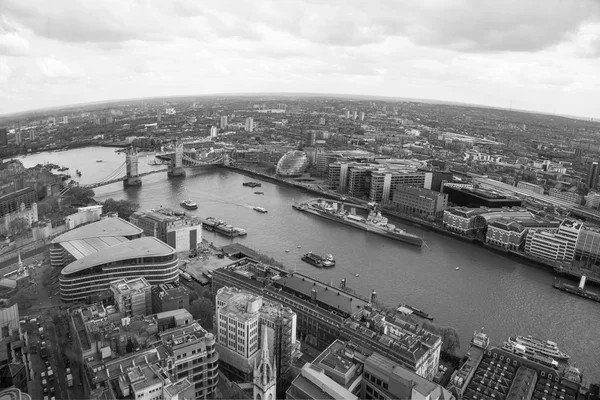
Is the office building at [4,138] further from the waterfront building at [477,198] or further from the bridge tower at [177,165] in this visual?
the waterfront building at [477,198]

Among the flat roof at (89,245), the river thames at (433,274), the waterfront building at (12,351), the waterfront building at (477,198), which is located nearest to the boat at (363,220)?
the river thames at (433,274)

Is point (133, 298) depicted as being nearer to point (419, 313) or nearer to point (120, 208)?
point (419, 313)

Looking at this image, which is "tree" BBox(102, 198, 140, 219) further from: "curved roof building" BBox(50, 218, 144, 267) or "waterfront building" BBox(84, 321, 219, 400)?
"waterfront building" BBox(84, 321, 219, 400)

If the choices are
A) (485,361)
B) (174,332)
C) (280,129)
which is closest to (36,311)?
(174,332)

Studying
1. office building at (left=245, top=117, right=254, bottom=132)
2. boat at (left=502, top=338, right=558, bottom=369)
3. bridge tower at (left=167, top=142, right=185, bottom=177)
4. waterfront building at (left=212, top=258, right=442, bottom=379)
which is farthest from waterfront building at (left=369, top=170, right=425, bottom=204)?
office building at (left=245, top=117, right=254, bottom=132)

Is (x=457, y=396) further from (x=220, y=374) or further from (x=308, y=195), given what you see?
(x=308, y=195)

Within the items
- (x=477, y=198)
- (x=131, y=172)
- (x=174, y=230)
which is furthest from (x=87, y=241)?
(x=477, y=198)
